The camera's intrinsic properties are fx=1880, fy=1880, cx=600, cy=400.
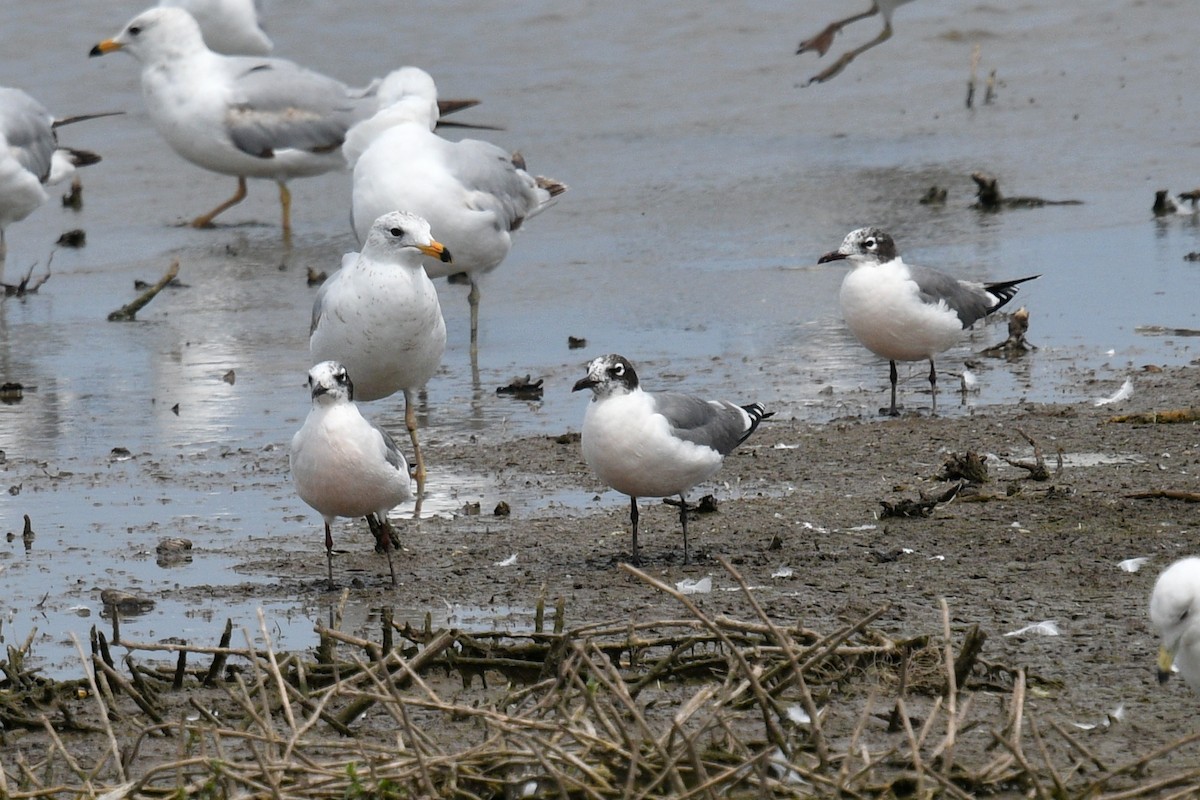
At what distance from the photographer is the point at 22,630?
5.75m

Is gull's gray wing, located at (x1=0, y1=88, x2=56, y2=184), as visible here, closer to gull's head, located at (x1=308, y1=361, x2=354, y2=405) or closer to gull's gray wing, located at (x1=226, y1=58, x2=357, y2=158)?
gull's gray wing, located at (x1=226, y1=58, x2=357, y2=158)

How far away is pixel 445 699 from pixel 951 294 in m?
4.71

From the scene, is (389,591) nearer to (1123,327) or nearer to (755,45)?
(1123,327)

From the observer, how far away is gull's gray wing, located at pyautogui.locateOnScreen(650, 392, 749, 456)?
651 centimetres

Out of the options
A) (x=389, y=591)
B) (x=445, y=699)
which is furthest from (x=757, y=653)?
(x=389, y=591)

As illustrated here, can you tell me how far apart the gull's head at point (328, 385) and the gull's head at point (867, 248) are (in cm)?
344

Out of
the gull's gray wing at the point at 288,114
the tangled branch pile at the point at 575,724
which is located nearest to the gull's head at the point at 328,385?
the tangled branch pile at the point at 575,724

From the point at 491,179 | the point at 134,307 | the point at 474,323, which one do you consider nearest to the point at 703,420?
the point at 474,323

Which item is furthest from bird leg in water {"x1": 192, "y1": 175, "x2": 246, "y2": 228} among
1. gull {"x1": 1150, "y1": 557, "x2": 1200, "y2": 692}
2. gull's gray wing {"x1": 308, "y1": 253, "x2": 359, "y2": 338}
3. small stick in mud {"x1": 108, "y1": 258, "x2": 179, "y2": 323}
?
gull {"x1": 1150, "y1": 557, "x2": 1200, "y2": 692}

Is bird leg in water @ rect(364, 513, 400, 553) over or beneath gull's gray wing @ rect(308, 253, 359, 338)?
beneath

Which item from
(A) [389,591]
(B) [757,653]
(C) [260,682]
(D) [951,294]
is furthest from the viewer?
(D) [951,294]

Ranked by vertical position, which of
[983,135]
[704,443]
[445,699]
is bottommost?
[445,699]

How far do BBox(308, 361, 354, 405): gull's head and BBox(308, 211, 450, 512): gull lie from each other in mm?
1513

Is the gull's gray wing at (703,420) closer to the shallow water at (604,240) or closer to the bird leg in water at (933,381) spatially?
the shallow water at (604,240)
